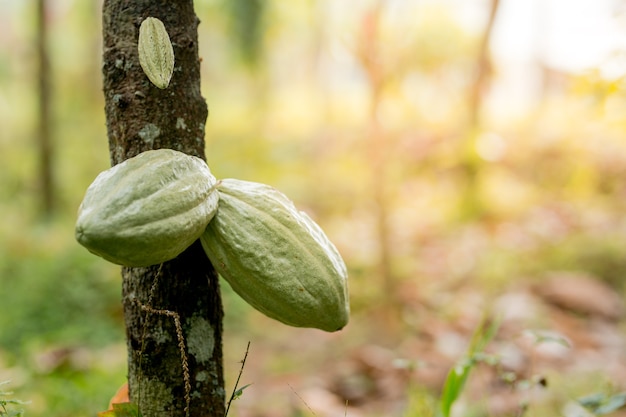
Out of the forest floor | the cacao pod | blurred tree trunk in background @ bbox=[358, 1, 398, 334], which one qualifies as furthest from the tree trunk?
blurred tree trunk in background @ bbox=[358, 1, 398, 334]

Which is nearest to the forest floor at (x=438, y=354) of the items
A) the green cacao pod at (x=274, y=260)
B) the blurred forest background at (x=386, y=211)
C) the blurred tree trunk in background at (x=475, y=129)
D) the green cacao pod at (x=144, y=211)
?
the blurred forest background at (x=386, y=211)

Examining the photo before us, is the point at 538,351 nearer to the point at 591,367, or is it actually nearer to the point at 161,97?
Result: the point at 591,367

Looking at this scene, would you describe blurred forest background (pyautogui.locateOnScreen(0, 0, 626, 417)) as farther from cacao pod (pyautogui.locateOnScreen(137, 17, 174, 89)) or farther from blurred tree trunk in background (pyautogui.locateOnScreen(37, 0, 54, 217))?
cacao pod (pyautogui.locateOnScreen(137, 17, 174, 89))

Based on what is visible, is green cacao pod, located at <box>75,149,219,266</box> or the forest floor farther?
the forest floor

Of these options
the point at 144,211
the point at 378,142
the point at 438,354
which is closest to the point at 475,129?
the point at 378,142

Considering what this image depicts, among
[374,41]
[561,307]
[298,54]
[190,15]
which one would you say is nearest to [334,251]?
[190,15]

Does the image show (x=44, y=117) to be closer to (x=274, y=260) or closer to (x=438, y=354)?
(x=438, y=354)
